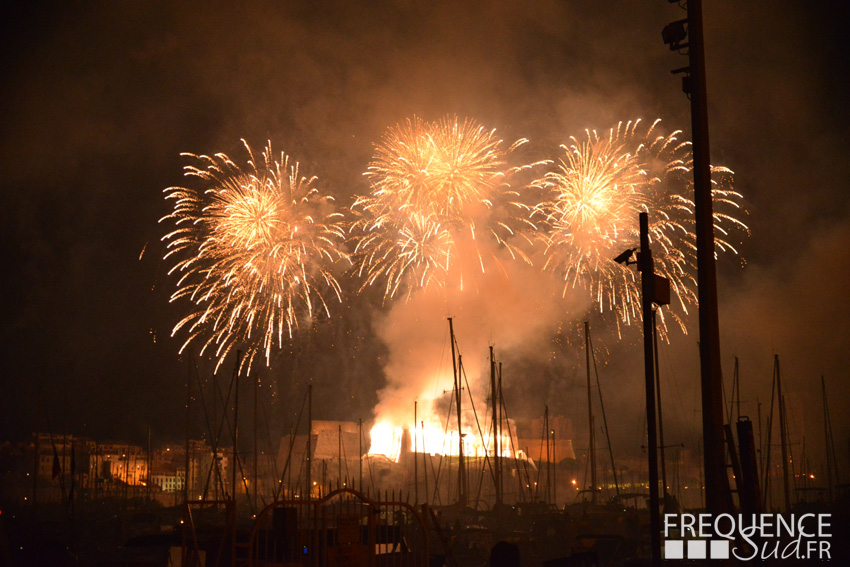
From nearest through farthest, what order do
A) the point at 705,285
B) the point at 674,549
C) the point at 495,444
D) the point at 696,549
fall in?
the point at 705,285 < the point at 696,549 < the point at 674,549 < the point at 495,444

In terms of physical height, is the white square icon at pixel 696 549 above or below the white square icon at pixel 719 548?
below

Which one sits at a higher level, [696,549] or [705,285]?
[705,285]

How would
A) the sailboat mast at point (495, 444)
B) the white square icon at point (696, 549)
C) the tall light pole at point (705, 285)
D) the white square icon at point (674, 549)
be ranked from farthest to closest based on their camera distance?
the sailboat mast at point (495, 444) < the white square icon at point (674, 549) < the white square icon at point (696, 549) < the tall light pole at point (705, 285)

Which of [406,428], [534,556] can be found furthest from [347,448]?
[534,556]

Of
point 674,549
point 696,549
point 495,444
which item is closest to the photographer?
point 696,549

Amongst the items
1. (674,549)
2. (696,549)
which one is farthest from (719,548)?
(674,549)

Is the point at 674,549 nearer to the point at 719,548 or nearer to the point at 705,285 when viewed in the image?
the point at 719,548

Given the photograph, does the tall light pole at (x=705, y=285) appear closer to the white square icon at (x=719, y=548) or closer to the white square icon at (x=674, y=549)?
the white square icon at (x=719, y=548)

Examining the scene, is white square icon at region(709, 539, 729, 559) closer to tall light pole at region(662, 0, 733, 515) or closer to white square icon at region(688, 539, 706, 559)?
tall light pole at region(662, 0, 733, 515)

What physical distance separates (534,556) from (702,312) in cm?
1976

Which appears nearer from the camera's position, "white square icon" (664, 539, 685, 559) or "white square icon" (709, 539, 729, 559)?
"white square icon" (709, 539, 729, 559)

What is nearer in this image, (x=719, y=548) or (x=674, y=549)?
(x=719, y=548)

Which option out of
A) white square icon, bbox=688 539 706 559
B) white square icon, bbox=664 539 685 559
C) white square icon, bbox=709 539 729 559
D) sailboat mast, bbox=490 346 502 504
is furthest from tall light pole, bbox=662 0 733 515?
sailboat mast, bbox=490 346 502 504

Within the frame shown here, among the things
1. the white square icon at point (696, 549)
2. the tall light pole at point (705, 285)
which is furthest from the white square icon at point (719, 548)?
the white square icon at point (696, 549)
